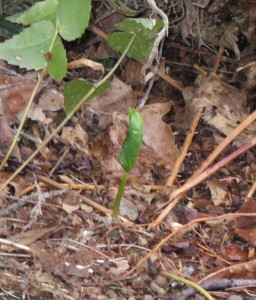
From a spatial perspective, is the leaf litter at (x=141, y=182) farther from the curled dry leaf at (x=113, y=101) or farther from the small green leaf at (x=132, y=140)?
the small green leaf at (x=132, y=140)

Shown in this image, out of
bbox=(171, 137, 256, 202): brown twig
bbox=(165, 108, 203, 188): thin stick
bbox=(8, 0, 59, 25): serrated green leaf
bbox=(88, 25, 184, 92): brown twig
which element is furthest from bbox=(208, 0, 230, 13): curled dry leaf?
bbox=(8, 0, 59, 25): serrated green leaf

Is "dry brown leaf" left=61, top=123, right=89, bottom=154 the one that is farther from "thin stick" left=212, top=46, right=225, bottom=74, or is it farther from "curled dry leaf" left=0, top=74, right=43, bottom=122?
"thin stick" left=212, top=46, right=225, bottom=74

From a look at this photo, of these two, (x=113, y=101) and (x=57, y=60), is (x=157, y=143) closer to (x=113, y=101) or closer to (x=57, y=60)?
(x=113, y=101)

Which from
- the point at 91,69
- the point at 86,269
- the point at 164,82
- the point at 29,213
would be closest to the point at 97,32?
the point at 91,69

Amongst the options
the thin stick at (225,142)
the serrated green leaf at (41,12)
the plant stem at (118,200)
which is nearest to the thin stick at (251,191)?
the thin stick at (225,142)

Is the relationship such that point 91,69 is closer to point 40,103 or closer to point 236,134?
point 40,103

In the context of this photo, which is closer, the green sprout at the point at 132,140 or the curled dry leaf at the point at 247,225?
the green sprout at the point at 132,140

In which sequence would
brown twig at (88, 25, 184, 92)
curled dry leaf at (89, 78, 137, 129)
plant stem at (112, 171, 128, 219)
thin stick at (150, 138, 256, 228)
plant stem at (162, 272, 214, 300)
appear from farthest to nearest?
brown twig at (88, 25, 184, 92), curled dry leaf at (89, 78, 137, 129), thin stick at (150, 138, 256, 228), plant stem at (112, 171, 128, 219), plant stem at (162, 272, 214, 300)
